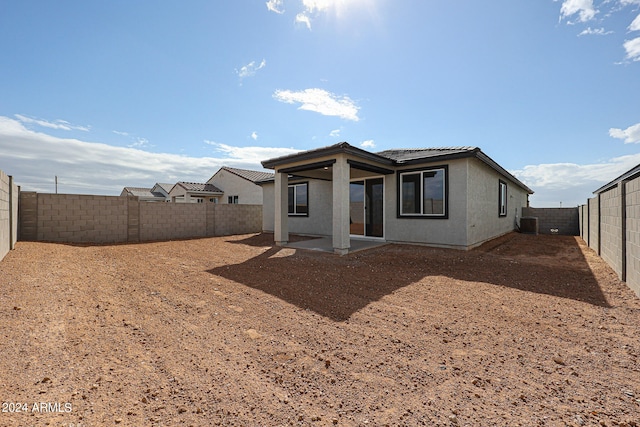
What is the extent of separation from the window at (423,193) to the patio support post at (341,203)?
2.61 metres

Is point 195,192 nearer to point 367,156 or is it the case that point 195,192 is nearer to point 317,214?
point 317,214

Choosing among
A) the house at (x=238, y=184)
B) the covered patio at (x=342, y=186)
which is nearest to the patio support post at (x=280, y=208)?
the covered patio at (x=342, y=186)

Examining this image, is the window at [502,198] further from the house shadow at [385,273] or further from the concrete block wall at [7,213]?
the concrete block wall at [7,213]

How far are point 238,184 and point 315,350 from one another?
22.0 metres

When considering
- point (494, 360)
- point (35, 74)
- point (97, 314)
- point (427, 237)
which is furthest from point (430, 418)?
point (35, 74)

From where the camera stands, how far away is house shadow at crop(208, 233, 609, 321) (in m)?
4.34

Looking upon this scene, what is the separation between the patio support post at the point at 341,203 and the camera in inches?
303

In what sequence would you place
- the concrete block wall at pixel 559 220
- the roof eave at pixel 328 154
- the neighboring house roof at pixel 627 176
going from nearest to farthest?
the neighboring house roof at pixel 627 176 < the roof eave at pixel 328 154 < the concrete block wall at pixel 559 220

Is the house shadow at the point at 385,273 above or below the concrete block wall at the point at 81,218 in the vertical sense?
below

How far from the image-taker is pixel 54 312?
3361mm

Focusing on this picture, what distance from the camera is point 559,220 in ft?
54.5

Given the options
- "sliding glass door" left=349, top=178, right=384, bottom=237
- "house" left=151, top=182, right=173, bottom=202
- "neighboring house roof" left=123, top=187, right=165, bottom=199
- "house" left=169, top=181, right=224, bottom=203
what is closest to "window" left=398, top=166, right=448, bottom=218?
"sliding glass door" left=349, top=178, right=384, bottom=237

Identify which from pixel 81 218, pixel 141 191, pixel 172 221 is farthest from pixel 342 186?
pixel 141 191

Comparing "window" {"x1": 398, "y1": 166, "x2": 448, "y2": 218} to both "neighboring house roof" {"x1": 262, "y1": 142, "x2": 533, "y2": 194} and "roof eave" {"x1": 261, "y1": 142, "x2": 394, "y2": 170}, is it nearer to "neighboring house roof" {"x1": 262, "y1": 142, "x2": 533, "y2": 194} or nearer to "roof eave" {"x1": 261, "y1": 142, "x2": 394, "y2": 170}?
"neighboring house roof" {"x1": 262, "y1": 142, "x2": 533, "y2": 194}
